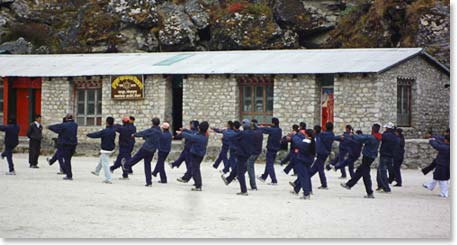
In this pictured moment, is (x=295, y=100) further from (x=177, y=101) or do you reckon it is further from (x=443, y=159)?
(x=443, y=159)

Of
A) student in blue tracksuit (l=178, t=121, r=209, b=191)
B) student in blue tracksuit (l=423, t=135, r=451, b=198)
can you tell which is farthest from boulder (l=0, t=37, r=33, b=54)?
student in blue tracksuit (l=423, t=135, r=451, b=198)

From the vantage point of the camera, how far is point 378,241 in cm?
1202

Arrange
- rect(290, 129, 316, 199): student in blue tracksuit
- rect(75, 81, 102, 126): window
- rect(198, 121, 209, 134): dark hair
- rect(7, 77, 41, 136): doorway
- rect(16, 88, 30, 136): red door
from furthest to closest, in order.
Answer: rect(16, 88, 30, 136): red door, rect(7, 77, 41, 136): doorway, rect(75, 81, 102, 126): window, rect(198, 121, 209, 134): dark hair, rect(290, 129, 316, 199): student in blue tracksuit

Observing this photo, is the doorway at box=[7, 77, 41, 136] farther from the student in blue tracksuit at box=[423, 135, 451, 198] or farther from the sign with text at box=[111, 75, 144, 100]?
the student in blue tracksuit at box=[423, 135, 451, 198]

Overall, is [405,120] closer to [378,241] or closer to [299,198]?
[299,198]

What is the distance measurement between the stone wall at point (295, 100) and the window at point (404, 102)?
104 inches

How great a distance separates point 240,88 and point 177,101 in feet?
11.1

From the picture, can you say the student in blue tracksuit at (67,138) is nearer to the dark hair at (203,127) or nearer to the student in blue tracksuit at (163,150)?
the student in blue tracksuit at (163,150)

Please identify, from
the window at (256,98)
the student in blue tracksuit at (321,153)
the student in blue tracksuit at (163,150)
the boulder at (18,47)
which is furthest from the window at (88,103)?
the student in blue tracksuit at (321,153)

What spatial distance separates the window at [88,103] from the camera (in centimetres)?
3253

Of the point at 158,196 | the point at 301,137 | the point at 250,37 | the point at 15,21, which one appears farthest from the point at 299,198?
the point at 15,21

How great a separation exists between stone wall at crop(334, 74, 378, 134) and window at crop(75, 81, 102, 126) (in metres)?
8.83

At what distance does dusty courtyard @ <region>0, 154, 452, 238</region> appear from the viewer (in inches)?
504

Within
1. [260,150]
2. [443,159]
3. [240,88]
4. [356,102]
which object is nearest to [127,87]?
[240,88]
